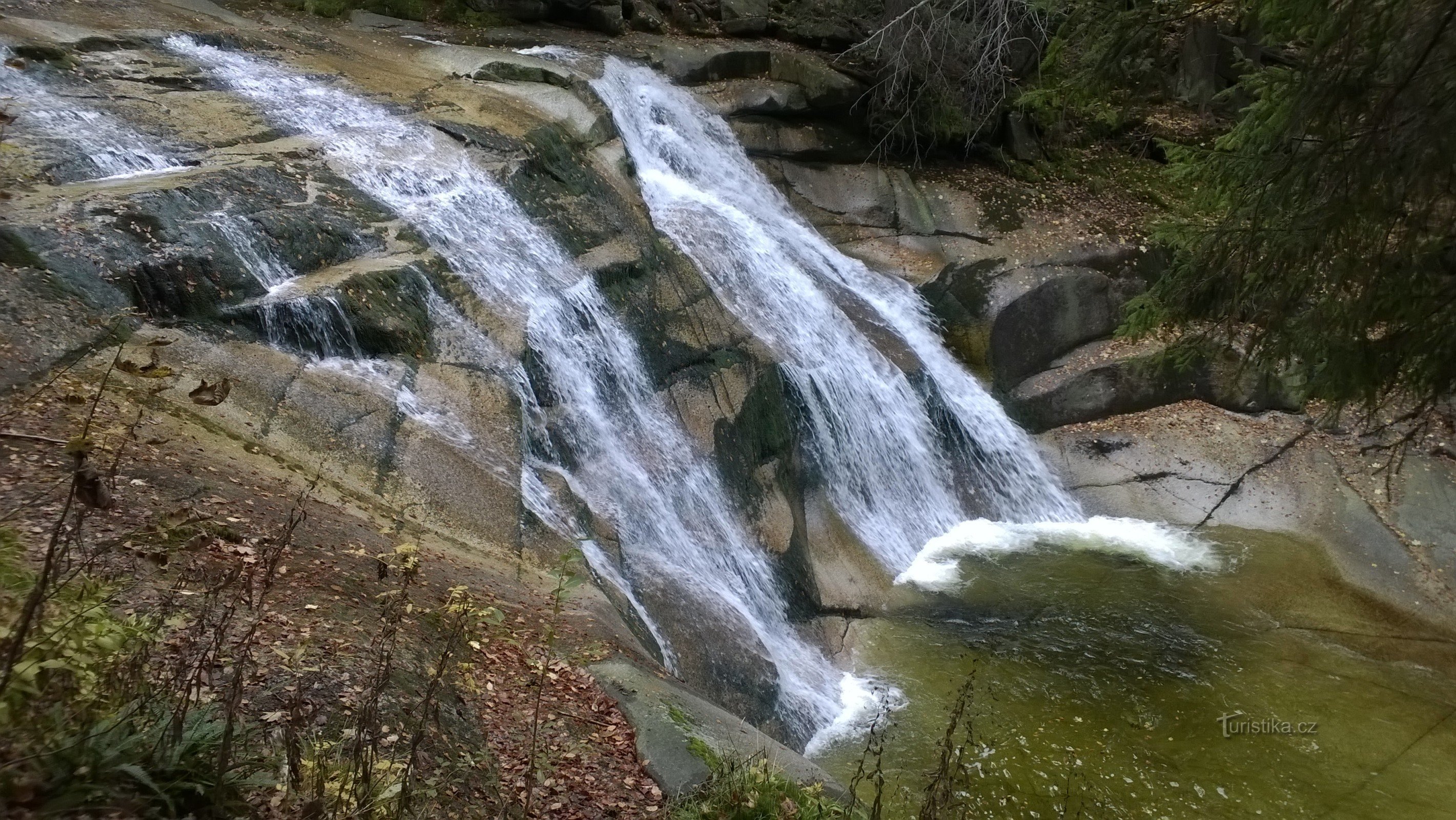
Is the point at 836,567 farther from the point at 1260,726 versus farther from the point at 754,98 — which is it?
the point at 754,98

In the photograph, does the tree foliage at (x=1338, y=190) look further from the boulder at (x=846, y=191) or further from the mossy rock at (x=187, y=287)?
the boulder at (x=846, y=191)

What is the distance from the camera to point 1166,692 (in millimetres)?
8492

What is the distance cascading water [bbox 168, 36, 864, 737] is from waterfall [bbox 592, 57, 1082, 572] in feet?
6.32

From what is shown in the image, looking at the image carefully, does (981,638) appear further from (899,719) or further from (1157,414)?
(1157,414)

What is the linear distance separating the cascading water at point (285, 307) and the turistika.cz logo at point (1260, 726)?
25.6 ft

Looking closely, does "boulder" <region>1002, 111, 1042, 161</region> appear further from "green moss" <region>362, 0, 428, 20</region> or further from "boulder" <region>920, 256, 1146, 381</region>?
"green moss" <region>362, 0, 428, 20</region>

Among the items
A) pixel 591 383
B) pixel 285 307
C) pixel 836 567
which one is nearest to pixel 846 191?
pixel 836 567

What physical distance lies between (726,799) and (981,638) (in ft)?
18.1

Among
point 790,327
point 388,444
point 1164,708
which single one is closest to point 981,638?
point 1164,708

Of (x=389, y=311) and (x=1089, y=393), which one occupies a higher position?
(x=389, y=311)

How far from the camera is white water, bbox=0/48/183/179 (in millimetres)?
7789

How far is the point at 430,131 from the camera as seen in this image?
33.3ft

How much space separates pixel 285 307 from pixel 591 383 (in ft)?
9.20

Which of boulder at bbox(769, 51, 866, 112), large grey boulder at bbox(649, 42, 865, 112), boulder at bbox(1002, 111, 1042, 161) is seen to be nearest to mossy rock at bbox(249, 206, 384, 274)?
large grey boulder at bbox(649, 42, 865, 112)
